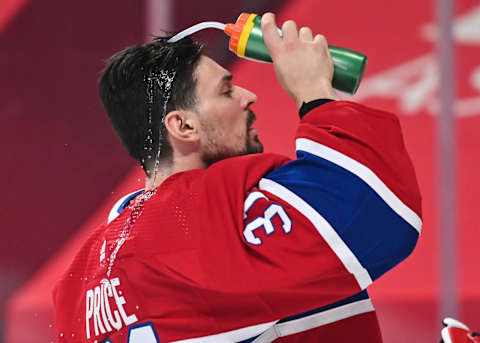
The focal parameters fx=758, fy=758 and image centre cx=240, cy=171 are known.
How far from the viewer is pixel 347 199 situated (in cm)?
73

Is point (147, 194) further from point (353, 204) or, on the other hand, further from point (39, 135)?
point (39, 135)

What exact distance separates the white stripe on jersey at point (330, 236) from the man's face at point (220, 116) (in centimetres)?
17

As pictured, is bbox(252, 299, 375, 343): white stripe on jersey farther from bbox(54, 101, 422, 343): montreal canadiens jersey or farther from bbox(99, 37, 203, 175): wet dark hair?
bbox(99, 37, 203, 175): wet dark hair

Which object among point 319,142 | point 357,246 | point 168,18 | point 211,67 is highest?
point 168,18

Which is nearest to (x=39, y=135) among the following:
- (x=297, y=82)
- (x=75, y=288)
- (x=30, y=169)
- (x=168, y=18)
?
(x=30, y=169)

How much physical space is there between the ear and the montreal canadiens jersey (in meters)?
0.07

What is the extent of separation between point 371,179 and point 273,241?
11 centimetres

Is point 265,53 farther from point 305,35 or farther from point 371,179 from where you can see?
point 371,179

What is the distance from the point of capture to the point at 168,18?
7.79ft

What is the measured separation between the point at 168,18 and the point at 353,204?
1759 mm

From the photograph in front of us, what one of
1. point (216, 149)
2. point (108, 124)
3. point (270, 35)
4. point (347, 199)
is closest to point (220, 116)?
point (216, 149)

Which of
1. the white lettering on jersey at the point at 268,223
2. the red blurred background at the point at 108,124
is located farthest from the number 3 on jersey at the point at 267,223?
the red blurred background at the point at 108,124

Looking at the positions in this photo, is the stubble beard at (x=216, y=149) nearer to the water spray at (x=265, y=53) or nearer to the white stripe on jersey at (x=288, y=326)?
the water spray at (x=265, y=53)

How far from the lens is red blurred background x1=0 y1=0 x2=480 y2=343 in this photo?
220 centimetres
